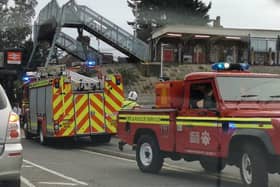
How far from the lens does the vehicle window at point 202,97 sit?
10.8 meters

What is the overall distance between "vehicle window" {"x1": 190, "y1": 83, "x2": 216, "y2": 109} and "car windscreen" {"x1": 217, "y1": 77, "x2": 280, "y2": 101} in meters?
0.25

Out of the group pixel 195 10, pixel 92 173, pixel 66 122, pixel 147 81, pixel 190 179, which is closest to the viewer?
pixel 190 179

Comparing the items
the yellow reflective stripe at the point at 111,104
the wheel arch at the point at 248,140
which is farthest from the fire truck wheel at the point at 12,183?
the yellow reflective stripe at the point at 111,104

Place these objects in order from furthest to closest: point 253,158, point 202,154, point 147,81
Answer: point 147,81, point 202,154, point 253,158

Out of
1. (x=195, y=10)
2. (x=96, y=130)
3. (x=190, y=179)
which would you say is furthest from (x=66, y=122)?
(x=195, y=10)

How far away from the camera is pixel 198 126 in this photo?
10820mm

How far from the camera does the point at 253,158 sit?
9.38 m

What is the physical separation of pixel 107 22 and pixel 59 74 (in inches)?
786

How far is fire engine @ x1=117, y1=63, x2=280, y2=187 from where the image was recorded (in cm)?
935

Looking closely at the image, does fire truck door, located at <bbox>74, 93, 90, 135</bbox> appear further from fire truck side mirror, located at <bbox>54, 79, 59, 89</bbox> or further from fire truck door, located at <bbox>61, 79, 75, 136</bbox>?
fire truck side mirror, located at <bbox>54, 79, 59, 89</bbox>

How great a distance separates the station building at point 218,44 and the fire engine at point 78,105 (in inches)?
894

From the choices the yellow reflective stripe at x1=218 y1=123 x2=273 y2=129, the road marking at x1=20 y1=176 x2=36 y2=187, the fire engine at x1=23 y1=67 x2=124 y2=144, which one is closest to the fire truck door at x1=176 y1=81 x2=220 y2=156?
the yellow reflective stripe at x1=218 y1=123 x2=273 y2=129

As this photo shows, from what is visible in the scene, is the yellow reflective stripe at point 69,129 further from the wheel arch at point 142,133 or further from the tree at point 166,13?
the tree at point 166,13

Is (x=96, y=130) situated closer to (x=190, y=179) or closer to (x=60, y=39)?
(x=190, y=179)
